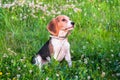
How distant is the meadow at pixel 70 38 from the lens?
7.04 metres

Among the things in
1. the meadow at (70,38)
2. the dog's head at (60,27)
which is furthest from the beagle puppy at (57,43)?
the meadow at (70,38)

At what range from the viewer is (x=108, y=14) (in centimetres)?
907

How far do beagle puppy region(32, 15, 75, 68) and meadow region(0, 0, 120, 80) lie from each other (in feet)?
0.39

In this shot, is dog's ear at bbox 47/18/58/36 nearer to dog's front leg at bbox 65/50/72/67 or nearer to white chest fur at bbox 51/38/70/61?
white chest fur at bbox 51/38/70/61

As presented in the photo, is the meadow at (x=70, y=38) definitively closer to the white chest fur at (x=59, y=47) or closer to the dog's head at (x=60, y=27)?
the white chest fur at (x=59, y=47)

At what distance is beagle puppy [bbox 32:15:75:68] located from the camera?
698 cm

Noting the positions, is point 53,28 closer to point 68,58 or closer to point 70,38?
point 68,58

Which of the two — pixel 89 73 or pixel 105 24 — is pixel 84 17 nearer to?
pixel 105 24

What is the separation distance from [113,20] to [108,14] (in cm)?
25

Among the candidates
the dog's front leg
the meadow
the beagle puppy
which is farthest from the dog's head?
the meadow

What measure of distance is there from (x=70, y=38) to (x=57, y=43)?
1201mm

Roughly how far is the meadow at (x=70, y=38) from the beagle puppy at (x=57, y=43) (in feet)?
0.39

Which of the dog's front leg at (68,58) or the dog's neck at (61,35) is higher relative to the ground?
the dog's neck at (61,35)

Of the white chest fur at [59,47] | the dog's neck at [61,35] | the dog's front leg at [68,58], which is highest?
the dog's neck at [61,35]
